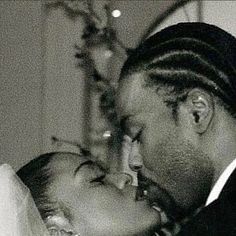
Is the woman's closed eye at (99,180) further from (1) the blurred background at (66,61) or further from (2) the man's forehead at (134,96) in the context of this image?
(1) the blurred background at (66,61)

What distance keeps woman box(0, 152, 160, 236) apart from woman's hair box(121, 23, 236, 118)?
0.76ft

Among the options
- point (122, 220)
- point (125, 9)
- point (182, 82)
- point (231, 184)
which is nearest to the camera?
point (231, 184)

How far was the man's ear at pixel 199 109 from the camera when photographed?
4.66ft

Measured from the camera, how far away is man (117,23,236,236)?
56.4 inches

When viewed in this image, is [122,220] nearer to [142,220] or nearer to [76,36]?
[142,220]

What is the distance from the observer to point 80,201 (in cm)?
158

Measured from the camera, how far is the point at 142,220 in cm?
159

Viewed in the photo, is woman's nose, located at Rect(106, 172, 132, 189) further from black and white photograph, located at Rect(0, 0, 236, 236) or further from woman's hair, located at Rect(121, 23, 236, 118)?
woman's hair, located at Rect(121, 23, 236, 118)

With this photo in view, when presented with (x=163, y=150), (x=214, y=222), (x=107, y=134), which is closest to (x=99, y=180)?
(x=163, y=150)

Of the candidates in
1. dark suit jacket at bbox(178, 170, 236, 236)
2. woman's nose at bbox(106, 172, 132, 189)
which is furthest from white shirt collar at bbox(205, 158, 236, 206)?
woman's nose at bbox(106, 172, 132, 189)

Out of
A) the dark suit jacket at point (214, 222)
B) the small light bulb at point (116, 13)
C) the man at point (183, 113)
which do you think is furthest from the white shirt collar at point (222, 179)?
the small light bulb at point (116, 13)

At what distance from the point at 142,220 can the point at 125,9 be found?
4.87ft

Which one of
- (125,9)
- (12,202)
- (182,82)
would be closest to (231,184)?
(182,82)

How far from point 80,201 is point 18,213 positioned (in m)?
0.13
